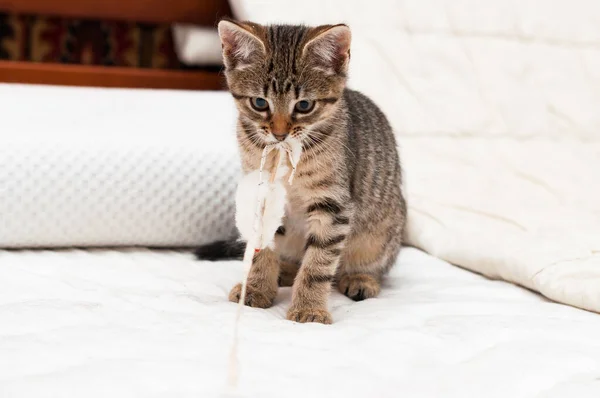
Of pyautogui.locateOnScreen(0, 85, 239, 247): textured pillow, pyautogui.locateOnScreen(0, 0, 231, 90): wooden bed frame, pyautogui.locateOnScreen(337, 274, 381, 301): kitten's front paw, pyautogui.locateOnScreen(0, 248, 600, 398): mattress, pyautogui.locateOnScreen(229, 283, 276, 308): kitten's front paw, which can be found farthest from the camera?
pyautogui.locateOnScreen(0, 0, 231, 90): wooden bed frame

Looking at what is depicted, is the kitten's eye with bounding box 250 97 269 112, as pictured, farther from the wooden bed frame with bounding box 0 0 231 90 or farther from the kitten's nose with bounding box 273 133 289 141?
the wooden bed frame with bounding box 0 0 231 90

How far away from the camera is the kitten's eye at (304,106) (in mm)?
1306

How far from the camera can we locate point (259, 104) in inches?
51.7

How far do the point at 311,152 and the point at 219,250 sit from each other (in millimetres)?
421

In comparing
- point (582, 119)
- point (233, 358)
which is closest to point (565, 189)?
point (582, 119)

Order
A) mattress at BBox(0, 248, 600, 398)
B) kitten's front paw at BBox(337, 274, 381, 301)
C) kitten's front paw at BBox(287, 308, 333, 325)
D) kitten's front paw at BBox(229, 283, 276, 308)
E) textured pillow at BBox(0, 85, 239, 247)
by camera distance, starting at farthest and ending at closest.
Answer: textured pillow at BBox(0, 85, 239, 247), kitten's front paw at BBox(337, 274, 381, 301), kitten's front paw at BBox(229, 283, 276, 308), kitten's front paw at BBox(287, 308, 333, 325), mattress at BBox(0, 248, 600, 398)

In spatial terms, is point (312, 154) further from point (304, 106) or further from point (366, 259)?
point (366, 259)

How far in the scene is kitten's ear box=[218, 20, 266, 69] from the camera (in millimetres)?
1291

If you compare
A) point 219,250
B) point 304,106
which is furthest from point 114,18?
point 304,106

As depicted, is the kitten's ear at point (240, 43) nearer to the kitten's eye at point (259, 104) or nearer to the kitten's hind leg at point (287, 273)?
the kitten's eye at point (259, 104)

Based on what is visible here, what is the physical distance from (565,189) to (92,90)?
1545 mm

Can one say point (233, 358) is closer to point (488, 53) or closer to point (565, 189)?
point (565, 189)

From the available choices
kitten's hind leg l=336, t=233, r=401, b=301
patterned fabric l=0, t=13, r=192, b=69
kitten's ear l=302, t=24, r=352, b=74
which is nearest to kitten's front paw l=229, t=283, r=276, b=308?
kitten's hind leg l=336, t=233, r=401, b=301

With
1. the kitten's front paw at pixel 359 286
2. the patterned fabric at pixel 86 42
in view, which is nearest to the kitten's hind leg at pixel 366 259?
the kitten's front paw at pixel 359 286
